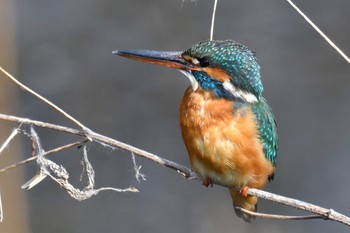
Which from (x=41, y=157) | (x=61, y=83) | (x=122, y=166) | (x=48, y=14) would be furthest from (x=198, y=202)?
(x=41, y=157)

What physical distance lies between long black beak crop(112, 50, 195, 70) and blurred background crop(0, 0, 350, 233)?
2.06 m

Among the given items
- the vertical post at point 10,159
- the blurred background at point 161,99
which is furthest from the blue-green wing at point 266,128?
the blurred background at point 161,99

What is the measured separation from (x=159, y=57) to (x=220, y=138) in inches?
14.8

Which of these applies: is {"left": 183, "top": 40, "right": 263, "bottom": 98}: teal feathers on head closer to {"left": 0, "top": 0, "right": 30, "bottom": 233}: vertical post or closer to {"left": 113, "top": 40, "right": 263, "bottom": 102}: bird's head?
{"left": 113, "top": 40, "right": 263, "bottom": 102}: bird's head

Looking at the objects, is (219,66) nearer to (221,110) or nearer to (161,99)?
(221,110)

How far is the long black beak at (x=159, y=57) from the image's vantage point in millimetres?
3229

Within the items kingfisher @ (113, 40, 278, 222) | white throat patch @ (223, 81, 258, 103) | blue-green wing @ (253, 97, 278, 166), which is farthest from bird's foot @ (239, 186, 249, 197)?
white throat patch @ (223, 81, 258, 103)

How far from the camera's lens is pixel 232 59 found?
11.0ft

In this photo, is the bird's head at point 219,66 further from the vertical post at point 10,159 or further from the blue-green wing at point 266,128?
the vertical post at point 10,159

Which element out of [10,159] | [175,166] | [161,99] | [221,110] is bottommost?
[161,99]

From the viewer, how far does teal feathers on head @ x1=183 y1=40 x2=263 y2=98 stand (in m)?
3.31

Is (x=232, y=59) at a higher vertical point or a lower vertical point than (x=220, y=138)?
higher

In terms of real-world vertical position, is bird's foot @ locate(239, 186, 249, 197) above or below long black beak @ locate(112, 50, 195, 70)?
below

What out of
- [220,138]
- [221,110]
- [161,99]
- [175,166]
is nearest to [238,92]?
[221,110]
